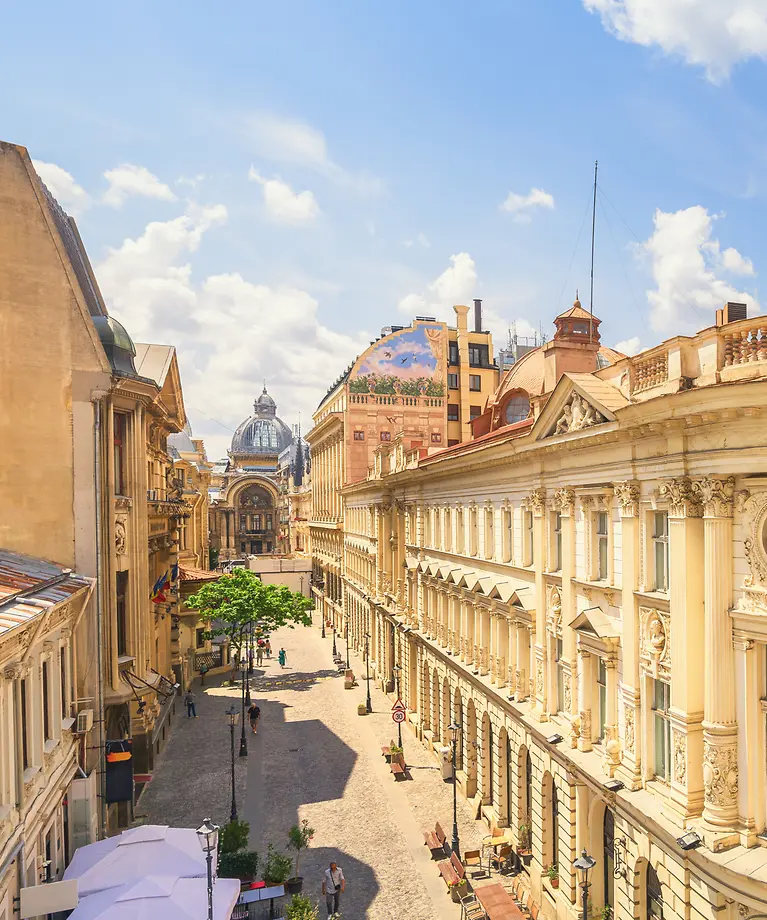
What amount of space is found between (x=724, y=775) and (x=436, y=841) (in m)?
12.8

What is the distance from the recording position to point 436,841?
2230 cm

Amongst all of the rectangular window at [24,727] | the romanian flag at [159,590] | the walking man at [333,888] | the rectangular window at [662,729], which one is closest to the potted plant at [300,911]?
the walking man at [333,888]

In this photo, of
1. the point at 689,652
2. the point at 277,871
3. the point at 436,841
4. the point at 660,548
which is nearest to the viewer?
the point at 689,652

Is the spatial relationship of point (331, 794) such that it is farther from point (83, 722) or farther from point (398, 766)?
point (83, 722)

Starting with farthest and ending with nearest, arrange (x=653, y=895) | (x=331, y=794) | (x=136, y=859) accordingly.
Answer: (x=331, y=794), (x=136, y=859), (x=653, y=895)

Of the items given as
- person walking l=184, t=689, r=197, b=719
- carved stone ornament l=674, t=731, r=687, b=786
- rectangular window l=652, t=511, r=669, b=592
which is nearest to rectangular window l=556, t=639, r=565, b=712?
→ rectangular window l=652, t=511, r=669, b=592

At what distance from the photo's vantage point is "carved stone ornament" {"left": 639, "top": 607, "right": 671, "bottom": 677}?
14.2 meters

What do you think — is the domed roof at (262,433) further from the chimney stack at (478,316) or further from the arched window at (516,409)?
the arched window at (516,409)

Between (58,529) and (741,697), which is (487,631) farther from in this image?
(58,529)

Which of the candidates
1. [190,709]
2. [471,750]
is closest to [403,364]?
[190,709]

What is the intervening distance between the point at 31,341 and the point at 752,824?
21912mm

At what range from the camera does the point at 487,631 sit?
25.4m

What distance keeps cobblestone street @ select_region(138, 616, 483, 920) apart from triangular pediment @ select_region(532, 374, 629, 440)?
1449 cm

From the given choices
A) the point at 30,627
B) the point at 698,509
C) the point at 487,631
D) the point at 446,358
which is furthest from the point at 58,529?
the point at 446,358
